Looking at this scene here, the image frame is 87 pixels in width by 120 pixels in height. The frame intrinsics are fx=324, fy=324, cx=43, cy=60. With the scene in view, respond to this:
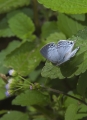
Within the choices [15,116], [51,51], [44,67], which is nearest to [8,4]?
[15,116]

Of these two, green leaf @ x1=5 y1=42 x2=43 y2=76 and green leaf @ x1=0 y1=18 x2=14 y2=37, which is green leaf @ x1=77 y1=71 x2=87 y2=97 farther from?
green leaf @ x1=0 y1=18 x2=14 y2=37

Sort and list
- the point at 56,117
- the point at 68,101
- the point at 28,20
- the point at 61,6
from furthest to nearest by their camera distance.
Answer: the point at 28,20, the point at 56,117, the point at 68,101, the point at 61,6

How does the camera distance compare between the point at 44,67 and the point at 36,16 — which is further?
the point at 36,16

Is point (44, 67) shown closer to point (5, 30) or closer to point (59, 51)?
point (59, 51)

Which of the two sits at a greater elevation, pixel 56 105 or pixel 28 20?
pixel 28 20

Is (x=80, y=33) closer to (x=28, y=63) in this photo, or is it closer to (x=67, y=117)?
(x=67, y=117)

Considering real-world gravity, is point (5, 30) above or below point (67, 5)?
above

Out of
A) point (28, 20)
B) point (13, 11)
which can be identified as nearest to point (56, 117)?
point (28, 20)
